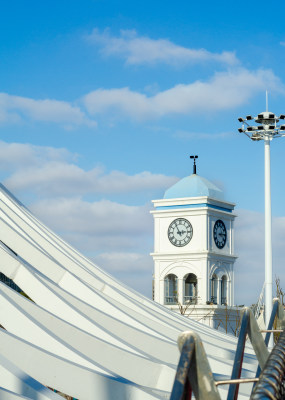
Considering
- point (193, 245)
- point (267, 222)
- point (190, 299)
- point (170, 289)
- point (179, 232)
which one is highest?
point (179, 232)

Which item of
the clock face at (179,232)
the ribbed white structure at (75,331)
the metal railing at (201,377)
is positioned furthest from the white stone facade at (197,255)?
the metal railing at (201,377)

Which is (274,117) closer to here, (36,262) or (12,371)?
(36,262)

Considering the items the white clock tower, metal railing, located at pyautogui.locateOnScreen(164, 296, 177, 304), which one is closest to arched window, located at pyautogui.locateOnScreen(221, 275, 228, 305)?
the white clock tower


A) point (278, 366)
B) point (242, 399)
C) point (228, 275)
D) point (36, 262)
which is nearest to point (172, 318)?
point (36, 262)

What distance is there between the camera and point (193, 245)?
4794cm

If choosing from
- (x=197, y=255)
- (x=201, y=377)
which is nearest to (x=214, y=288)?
(x=197, y=255)

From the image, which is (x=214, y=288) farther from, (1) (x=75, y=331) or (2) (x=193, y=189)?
(1) (x=75, y=331)

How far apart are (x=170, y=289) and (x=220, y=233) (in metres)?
4.95

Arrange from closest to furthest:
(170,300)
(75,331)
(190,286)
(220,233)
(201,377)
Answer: (201,377), (75,331), (170,300), (220,233), (190,286)

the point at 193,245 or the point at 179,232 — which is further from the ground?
the point at 179,232

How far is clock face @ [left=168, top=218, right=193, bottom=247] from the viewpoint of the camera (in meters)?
48.0

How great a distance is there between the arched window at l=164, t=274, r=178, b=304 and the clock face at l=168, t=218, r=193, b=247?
2.39 meters

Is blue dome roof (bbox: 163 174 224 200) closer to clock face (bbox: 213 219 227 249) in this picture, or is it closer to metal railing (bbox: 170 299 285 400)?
clock face (bbox: 213 219 227 249)

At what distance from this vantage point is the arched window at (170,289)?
48.2m
